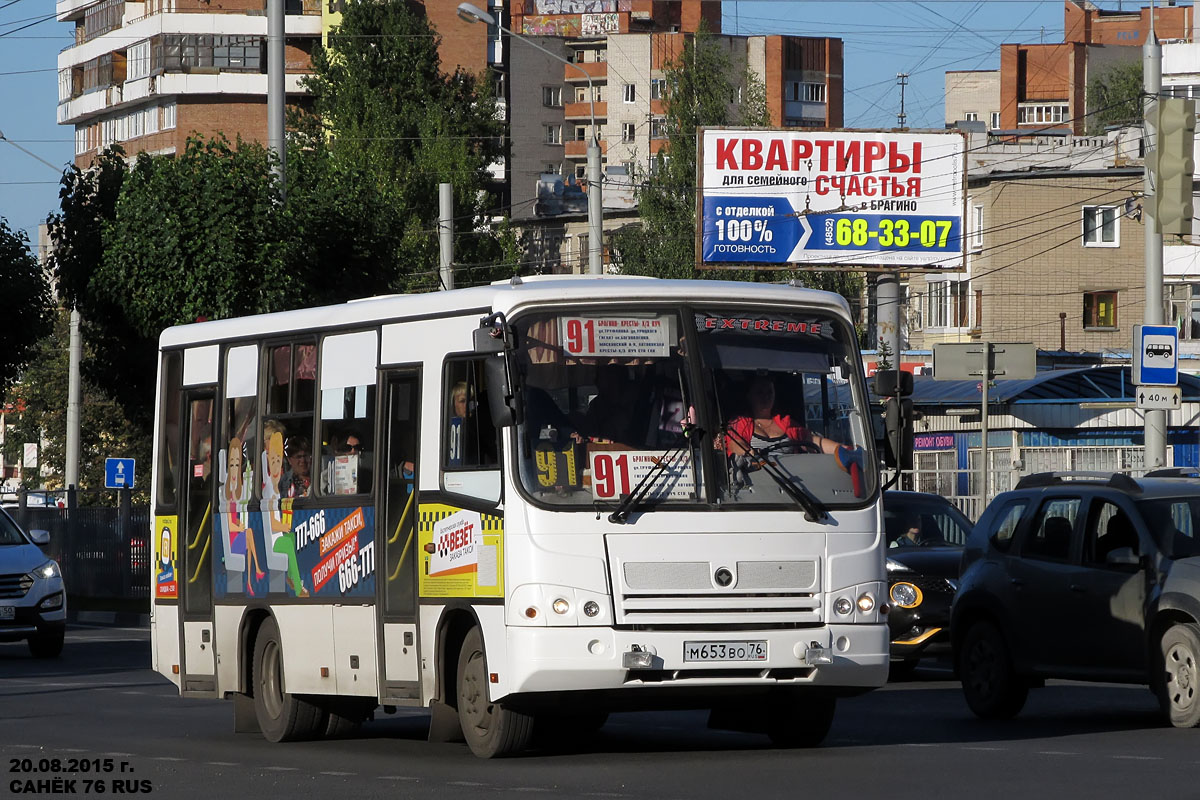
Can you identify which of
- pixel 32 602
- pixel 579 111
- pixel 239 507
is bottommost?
pixel 32 602

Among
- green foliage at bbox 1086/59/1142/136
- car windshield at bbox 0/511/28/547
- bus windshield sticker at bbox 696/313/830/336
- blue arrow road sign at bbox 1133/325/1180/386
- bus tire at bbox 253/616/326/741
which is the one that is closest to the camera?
bus windshield sticker at bbox 696/313/830/336

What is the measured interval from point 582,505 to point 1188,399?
129 feet

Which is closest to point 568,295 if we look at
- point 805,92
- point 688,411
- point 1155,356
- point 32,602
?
point 688,411

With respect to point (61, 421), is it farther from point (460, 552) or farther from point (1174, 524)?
point (460, 552)

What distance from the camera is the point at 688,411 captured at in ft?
41.1

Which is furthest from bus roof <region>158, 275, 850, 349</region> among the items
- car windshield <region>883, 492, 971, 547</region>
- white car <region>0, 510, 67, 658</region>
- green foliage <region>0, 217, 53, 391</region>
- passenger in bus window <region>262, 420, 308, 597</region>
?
green foliage <region>0, 217, 53, 391</region>

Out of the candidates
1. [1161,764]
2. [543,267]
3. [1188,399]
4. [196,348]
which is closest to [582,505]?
[1161,764]

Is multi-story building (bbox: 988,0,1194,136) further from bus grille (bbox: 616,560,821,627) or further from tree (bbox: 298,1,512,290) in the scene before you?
bus grille (bbox: 616,560,821,627)

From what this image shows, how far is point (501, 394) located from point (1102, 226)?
60736 millimetres

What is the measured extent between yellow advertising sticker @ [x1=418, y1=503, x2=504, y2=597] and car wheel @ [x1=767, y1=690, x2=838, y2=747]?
194 cm

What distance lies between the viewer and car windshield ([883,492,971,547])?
824 inches

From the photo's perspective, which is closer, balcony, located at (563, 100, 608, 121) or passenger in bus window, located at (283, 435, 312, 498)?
passenger in bus window, located at (283, 435, 312, 498)

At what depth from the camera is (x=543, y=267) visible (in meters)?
96.3

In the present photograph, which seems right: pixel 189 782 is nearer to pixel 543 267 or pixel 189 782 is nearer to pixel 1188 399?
pixel 1188 399
